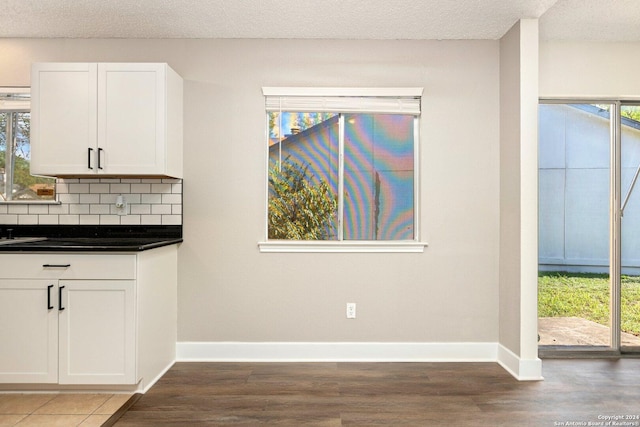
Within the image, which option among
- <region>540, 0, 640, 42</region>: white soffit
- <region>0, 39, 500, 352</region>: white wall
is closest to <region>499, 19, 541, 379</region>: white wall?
<region>540, 0, 640, 42</region>: white soffit

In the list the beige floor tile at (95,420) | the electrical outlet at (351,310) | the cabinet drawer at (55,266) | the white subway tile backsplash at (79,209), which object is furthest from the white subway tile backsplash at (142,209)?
the electrical outlet at (351,310)

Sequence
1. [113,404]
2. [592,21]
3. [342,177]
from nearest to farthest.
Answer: [113,404] < [592,21] < [342,177]

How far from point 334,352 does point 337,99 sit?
1956 mm

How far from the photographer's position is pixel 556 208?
3824 millimetres

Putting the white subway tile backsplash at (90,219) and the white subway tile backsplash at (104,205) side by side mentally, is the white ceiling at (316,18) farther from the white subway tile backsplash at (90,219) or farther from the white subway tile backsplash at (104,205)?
the white subway tile backsplash at (90,219)

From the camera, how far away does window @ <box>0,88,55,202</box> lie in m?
3.64

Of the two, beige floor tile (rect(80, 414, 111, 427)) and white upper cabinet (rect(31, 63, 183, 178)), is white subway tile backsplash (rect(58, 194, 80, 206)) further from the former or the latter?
beige floor tile (rect(80, 414, 111, 427))

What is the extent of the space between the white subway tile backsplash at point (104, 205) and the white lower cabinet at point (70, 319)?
0.76 m

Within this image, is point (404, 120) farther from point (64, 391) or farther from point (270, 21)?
point (64, 391)

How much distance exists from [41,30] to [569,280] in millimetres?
4535

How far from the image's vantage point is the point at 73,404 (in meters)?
2.79

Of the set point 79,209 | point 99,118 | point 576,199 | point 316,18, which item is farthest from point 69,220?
point 576,199

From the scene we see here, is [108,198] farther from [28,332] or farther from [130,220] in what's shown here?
[28,332]

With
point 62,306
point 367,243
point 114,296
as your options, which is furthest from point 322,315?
point 62,306
